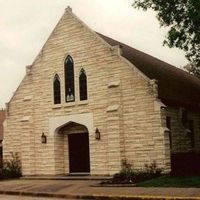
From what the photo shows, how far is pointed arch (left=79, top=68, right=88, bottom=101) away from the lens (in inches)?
1044

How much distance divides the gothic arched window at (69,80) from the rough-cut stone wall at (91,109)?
290mm

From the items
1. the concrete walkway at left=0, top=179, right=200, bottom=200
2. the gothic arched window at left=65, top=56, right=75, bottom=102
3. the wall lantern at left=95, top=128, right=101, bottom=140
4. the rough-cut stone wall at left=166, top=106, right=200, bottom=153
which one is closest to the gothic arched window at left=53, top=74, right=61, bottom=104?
the gothic arched window at left=65, top=56, right=75, bottom=102

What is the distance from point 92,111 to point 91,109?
146 mm

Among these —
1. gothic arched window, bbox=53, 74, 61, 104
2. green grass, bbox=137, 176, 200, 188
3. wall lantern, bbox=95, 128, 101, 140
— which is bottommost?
green grass, bbox=137, 176, 200, 188

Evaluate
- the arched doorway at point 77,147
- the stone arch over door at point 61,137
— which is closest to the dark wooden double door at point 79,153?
the arched doorway at point 77,147

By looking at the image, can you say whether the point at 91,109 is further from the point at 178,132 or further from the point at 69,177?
the point at 178,132

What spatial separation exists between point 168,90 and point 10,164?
10.7 metres

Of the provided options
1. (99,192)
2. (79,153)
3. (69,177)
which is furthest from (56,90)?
(99,192)

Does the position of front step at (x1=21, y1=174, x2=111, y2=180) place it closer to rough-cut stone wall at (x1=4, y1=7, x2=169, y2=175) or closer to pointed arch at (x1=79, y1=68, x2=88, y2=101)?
rough-cut stone wall at (x1=4, y1=7, x2=169, y2=175)

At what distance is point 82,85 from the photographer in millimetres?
26672

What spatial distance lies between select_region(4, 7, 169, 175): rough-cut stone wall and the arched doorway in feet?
1.22

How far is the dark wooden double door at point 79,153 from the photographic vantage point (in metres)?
26.9

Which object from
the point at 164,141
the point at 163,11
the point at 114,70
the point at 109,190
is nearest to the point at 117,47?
the point at 114,70

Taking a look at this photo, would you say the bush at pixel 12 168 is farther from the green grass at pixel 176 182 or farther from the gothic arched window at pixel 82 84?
the green grass at pixel 176 182
